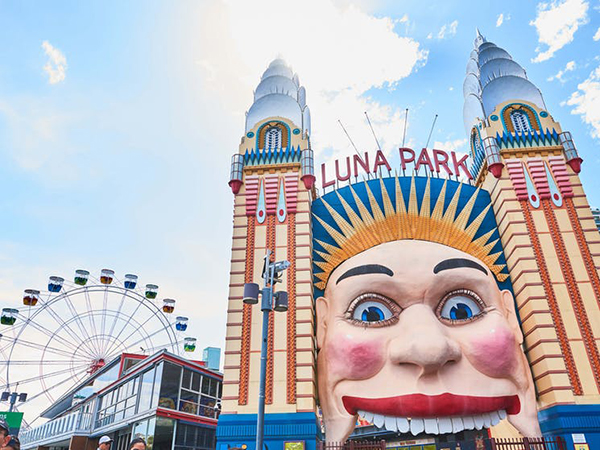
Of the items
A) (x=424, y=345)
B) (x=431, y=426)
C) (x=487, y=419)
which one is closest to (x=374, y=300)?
(x=424, y=345)

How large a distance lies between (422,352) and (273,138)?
1022cm

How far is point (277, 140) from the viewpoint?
17.8 meters

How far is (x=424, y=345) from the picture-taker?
1174cm

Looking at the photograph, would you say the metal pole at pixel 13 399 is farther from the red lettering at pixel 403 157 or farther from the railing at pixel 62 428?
the red lettering at pixel 403 157

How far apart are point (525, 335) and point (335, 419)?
6.77 metres

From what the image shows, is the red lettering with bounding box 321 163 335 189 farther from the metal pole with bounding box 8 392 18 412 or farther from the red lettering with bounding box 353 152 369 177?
the metal pole with bounding box 8 392 18 412

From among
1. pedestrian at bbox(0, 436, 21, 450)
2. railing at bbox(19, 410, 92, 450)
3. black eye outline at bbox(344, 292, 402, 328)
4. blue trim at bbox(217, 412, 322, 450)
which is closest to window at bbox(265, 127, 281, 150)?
black eye outline at bbox(344, 292, 402, 328)

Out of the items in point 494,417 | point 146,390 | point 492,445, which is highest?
point 146,390

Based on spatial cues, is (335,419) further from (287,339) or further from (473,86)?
(473,86)

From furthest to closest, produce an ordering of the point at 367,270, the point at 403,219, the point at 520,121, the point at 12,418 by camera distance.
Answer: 1. the point at 12,418
2. the point at 520,121
3. the point at 403,219
4. the point at 367,270

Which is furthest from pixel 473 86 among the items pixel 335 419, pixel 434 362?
pixel 335 419

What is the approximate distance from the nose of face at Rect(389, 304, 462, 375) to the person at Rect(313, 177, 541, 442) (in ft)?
0.09

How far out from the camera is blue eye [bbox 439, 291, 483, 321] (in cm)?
1296

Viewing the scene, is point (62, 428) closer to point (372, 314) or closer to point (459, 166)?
point (372, 314)
